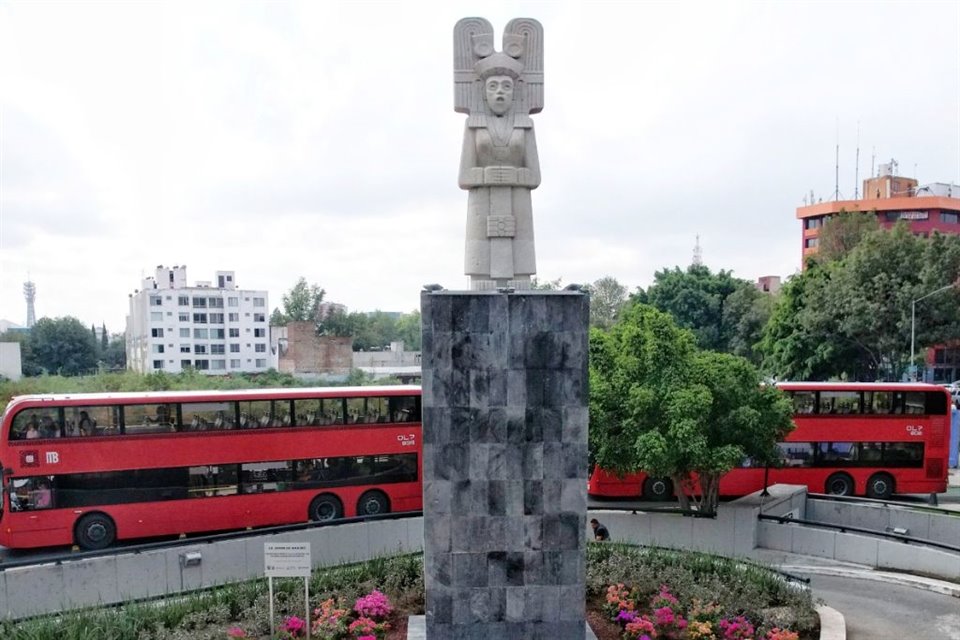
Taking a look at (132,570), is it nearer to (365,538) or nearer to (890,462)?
(365,538)

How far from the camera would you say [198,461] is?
15117 millimetres

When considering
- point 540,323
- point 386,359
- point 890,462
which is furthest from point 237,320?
point 540,323

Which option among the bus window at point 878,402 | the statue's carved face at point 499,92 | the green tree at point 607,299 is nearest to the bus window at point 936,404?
the bus window at point 878,402

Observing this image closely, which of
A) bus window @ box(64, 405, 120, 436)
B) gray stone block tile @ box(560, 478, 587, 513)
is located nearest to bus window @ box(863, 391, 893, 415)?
gray stone block tile @ box(560, 478, 587, 513)

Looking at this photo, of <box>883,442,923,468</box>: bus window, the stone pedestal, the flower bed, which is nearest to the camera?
the stone pedestal

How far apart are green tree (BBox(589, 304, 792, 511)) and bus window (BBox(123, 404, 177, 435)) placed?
29.9 ft

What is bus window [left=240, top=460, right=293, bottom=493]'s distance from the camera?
51.3ft

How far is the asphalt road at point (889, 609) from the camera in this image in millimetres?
9508

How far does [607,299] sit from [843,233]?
20393 mm

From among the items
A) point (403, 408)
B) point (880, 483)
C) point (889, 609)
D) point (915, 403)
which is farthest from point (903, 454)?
point (403, 408)

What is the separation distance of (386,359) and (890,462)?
52.5m

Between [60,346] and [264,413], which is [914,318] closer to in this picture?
[264,413]

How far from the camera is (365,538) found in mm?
14219

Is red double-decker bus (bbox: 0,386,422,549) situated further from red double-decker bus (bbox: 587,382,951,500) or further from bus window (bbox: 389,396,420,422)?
red double-decker bus (bbox: 587,382,951,500)
